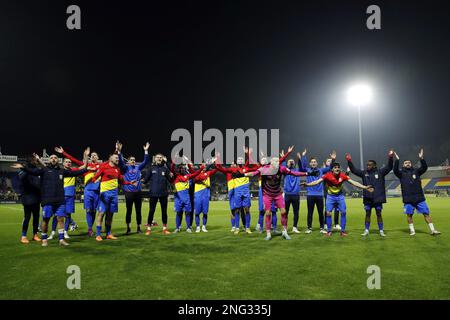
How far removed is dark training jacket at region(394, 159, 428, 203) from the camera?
9.78m

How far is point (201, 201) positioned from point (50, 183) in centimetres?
502

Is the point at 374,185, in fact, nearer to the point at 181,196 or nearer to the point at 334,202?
the point at 334,202

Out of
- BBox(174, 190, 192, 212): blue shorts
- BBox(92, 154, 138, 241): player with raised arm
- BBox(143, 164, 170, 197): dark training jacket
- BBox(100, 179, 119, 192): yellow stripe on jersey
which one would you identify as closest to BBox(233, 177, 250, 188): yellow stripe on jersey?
BBox(174, 190, 192, 212): blue shorts

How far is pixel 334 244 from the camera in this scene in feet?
26.0

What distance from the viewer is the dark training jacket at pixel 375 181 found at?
9578mm

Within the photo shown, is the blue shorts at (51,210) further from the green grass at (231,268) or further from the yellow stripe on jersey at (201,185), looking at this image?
the yellow stripe on jersey at (201,185)

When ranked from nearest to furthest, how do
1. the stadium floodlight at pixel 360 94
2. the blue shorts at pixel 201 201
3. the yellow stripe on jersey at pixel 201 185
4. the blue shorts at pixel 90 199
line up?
1. the blue shorts at pixel 90 199
2. the blue shorts at pixel 201 201
3. the yellow stripe on jersey at pixel 201 185
4. the stadium floodlight at pixel 360 94

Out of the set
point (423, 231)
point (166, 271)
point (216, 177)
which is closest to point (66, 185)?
point (166, 271)

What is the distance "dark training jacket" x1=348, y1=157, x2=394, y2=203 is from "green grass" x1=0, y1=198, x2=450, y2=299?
1.35 meters

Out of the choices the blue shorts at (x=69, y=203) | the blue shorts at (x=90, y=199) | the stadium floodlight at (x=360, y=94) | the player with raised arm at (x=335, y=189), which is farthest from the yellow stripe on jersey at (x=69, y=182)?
the stadium floodlight at (x=360, y=94)

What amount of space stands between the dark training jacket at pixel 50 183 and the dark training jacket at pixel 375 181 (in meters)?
8.65

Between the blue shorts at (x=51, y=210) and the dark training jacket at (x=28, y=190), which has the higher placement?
the dark training jacket at (x=28, y=190)

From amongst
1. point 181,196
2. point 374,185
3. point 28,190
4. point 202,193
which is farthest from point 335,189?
point 28,190

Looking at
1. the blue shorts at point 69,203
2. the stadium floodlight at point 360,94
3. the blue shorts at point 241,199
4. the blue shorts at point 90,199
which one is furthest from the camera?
the stadium floodlight at point 360,94
